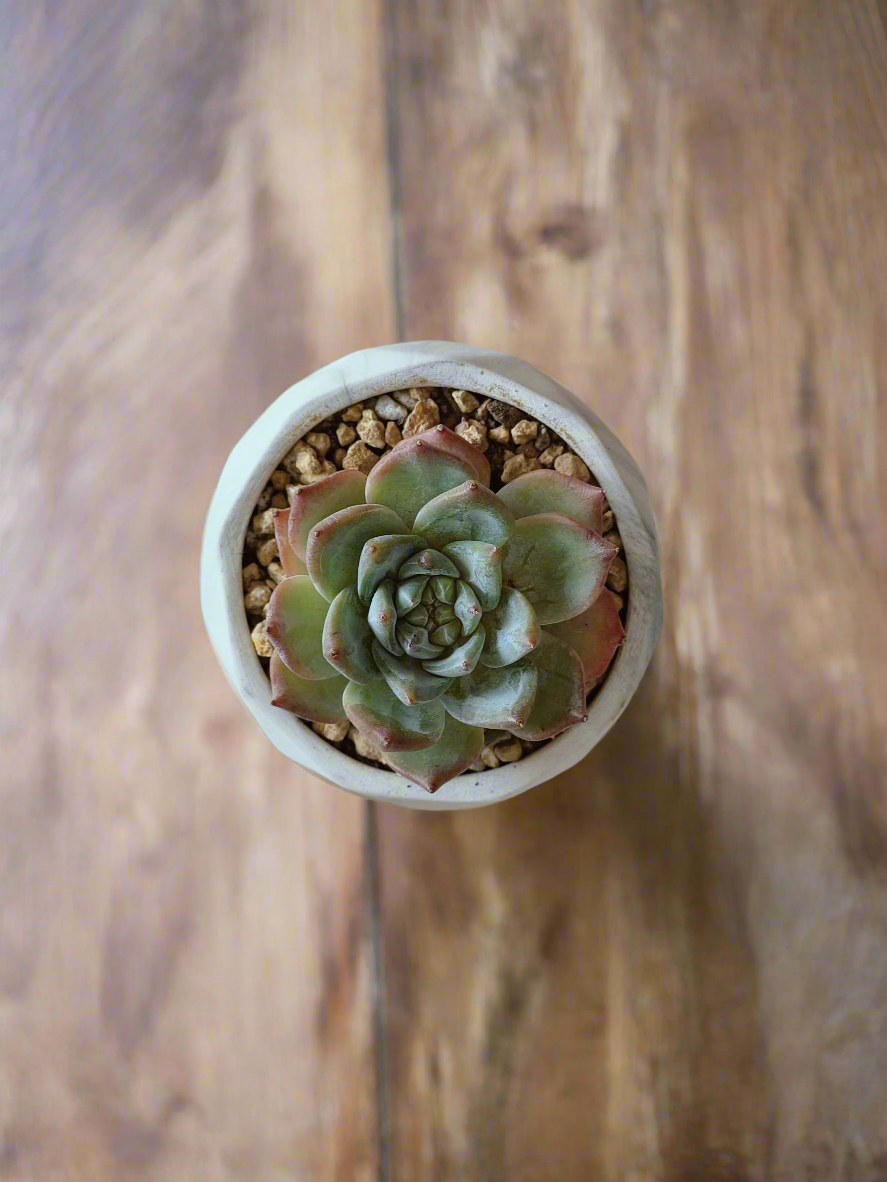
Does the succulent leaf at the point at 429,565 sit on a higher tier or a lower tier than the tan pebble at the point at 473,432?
lower

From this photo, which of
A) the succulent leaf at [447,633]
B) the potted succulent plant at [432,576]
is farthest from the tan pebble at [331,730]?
the succulent leaf at [447,633]

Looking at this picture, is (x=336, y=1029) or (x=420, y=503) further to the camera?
(x=336, y=1029)

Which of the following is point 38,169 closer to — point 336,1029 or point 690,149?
point 690,149

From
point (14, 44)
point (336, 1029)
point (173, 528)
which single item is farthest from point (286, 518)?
point (14, 44)

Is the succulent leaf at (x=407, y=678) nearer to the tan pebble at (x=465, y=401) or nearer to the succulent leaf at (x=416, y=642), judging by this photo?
the succulent leaf at (x=416, y=642)

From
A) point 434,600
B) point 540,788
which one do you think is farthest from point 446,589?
point 540,788

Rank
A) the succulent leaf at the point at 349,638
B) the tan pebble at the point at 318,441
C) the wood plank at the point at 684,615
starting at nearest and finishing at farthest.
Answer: the succulent leaf at the point at 349,638 < the tan pebble at the point at 318,441 < the wood plank at the point at 684,615
